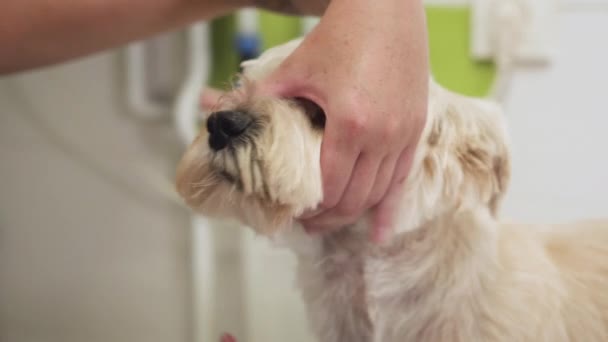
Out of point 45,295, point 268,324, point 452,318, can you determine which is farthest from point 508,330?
point 45,295

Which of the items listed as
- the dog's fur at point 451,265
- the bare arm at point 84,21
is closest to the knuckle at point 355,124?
the dog's fur at point 451,265

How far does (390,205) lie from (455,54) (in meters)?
0.48

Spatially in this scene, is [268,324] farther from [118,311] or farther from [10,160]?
[10,160]

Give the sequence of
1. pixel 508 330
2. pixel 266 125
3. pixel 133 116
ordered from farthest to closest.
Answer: pixel 133 116, pixel 508 330, pixel 266 125

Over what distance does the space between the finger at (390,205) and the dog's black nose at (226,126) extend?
149 millimetres

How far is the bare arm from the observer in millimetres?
735

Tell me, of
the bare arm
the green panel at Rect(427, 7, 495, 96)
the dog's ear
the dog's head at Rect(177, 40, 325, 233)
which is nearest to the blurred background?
the green panel at Rect(427, 7, 495, 96)

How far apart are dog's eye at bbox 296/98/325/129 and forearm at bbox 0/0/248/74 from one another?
0.36m

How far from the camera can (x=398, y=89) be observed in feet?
1.60

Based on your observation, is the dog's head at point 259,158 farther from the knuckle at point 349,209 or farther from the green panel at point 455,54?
the green panel at point 455,54

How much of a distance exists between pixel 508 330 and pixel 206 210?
321mm

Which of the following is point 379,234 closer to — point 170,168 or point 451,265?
point 451,265

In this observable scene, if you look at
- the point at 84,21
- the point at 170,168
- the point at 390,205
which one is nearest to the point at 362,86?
the point at 390,205

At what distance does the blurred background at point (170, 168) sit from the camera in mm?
941
